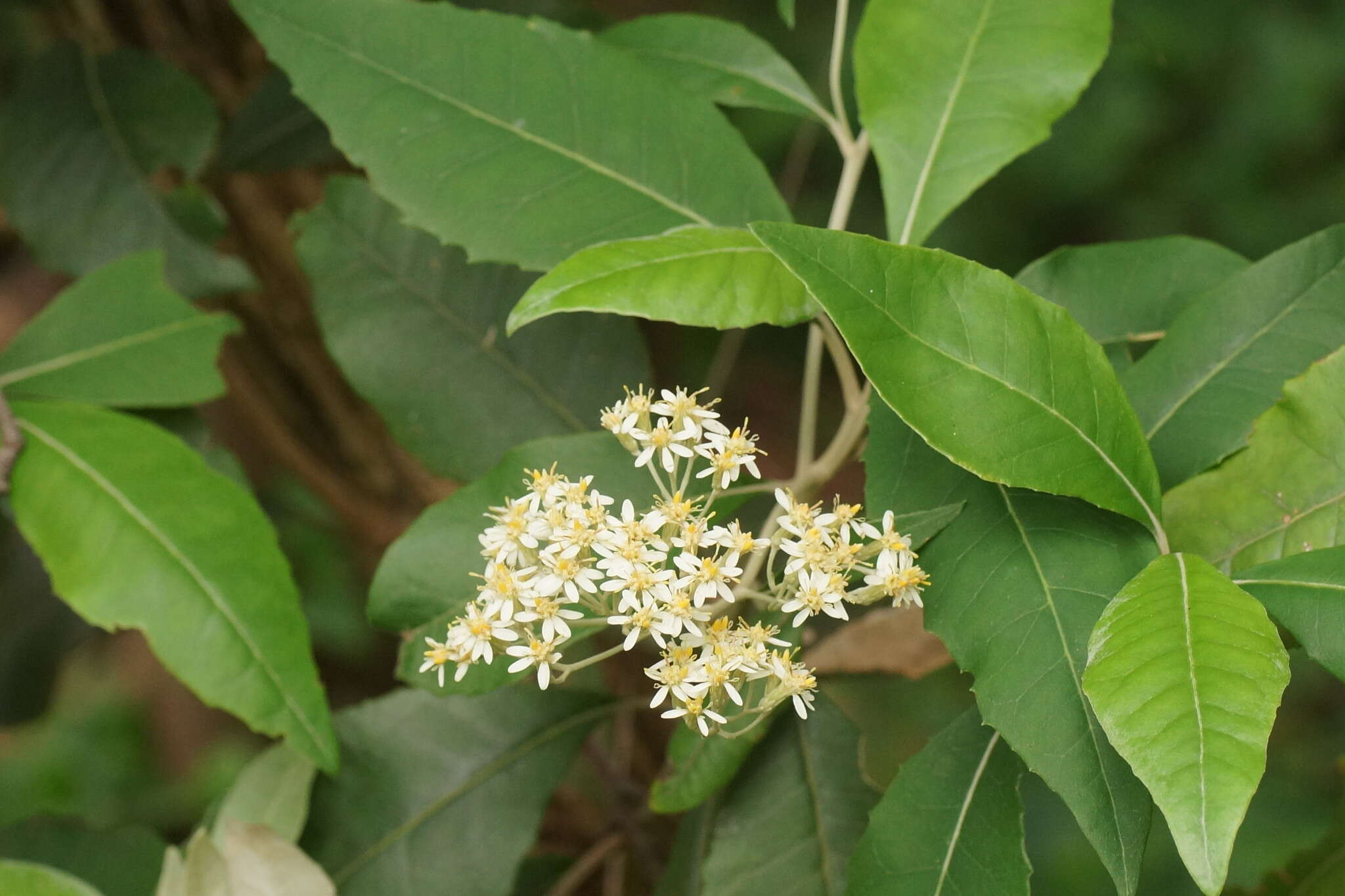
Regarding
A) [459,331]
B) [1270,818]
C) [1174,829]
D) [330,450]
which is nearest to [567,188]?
[459,331]

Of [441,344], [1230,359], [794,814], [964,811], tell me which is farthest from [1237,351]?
[441,344]

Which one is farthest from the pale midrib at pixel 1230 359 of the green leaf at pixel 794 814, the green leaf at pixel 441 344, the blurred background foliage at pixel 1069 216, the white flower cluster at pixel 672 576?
the blurred background foliage at pixel 1069 216

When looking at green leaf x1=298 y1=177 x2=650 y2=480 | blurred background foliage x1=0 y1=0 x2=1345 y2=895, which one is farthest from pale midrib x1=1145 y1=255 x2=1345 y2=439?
blurred background foliage x1=0 y1=0 x2=1345 y2=895

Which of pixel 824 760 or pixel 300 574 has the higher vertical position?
pixel 824 760

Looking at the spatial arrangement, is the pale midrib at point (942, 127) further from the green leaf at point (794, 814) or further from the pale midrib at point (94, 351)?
the pale midrib at point (94, 351)

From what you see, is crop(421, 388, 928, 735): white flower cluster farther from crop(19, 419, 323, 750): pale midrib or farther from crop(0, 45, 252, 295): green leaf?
crop(0, 45, 252, 295): green leaf

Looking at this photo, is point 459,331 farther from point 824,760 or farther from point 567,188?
point 824,760

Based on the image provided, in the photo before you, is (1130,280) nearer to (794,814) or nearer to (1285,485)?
(1285,485)

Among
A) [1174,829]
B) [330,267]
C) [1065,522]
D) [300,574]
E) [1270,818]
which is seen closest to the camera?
[1174,829]
